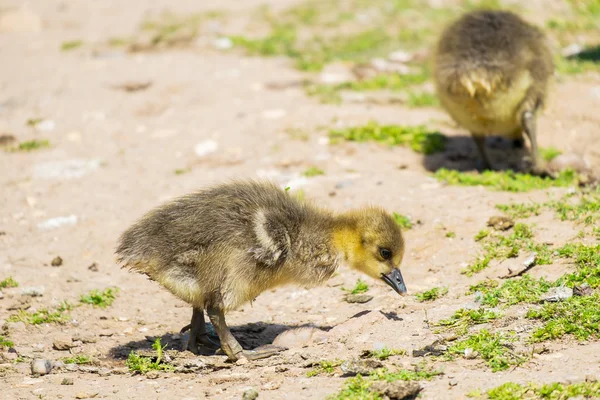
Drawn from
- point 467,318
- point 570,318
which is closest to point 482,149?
point 467,318

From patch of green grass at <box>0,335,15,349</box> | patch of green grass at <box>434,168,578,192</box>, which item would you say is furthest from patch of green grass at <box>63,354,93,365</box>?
patch of green grass at <box>434,168,578,192</box>

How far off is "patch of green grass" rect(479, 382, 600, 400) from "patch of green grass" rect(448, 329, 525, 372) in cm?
29

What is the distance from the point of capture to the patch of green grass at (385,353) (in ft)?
15.4

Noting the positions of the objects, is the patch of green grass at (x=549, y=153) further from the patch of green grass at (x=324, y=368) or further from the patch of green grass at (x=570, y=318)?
the patch of green grass at (x=324, y=368)

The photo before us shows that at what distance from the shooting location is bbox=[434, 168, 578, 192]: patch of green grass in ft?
23.2

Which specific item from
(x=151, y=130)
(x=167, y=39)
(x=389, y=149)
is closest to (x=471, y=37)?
(x=389, y=149)

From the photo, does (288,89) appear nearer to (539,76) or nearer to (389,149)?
(389,149)

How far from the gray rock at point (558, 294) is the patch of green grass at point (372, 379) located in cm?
106

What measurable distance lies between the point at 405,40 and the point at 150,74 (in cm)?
377

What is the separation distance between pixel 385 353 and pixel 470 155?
4.35 m

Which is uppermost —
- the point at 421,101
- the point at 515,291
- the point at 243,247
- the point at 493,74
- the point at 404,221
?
the point at 493,74

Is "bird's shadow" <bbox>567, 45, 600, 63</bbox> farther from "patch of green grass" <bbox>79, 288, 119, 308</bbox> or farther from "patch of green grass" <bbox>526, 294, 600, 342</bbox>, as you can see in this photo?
"patch of green grass" <bbox>79, 288, 119, 308</bbox>

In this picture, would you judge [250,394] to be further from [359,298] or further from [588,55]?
[588,55]

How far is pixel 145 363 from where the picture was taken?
16.4ft
